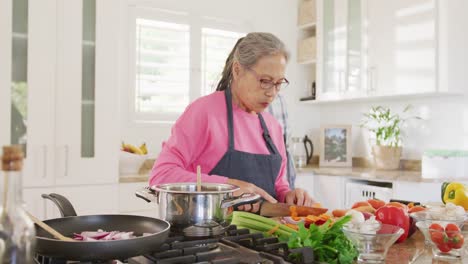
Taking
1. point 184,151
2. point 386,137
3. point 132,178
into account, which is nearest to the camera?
point 184,151

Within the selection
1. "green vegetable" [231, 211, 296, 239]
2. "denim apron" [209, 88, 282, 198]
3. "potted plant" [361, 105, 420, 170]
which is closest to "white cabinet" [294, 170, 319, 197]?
"potted plant" [361, 105, 420, 170]

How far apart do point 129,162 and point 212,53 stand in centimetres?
130

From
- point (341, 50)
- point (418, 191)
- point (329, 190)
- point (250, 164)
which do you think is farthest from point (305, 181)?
point (250, 164)

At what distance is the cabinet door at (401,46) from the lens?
3197 mm

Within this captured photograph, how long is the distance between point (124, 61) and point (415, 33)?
87.1 inches

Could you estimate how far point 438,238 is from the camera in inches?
44.8

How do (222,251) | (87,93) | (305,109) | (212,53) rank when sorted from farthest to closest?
(305,109)
(212,53)
(87,93)
(222,251)

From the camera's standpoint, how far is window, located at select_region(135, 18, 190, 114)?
3.69m

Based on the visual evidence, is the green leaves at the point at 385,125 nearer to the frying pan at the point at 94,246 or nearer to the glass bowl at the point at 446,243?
the glass bowl at the point at 446,243

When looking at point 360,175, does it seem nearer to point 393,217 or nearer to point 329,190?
point 329,190

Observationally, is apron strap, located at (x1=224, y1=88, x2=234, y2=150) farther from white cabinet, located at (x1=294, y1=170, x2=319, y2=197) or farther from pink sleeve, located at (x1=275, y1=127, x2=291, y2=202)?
white cabinet, located at (x1=294, y1=170, x2=319, y2=197)

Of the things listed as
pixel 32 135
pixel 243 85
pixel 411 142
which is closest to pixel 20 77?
pixel 32 135

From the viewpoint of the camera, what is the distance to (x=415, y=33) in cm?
328

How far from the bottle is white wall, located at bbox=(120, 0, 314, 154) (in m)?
3.06
